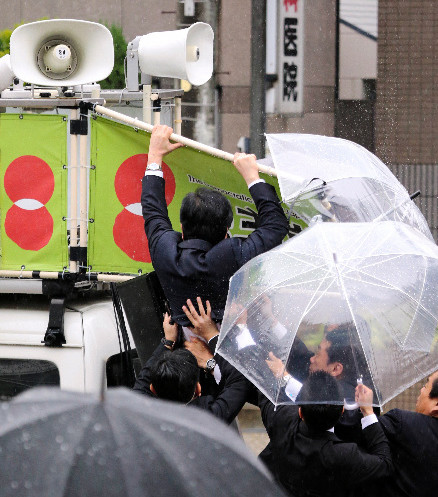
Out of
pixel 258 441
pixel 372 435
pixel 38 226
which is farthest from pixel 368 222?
pixel 258 441

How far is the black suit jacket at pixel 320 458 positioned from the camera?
3.22 m

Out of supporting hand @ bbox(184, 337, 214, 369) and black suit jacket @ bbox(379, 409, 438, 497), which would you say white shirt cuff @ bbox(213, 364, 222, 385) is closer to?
supporting hand @ bbox(184, 337, 214, 369)

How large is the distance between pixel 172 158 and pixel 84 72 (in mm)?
662

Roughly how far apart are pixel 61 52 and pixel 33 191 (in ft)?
2.15

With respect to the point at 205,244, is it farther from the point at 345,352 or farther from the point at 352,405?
→ the point at 352,405

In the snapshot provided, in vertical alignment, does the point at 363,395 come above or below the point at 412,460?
above

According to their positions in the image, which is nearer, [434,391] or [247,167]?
[434,391]

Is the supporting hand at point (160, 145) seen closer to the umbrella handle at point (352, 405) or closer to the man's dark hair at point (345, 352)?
the man's dark hair at point (345, 352)

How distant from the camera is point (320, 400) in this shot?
3.18 meters

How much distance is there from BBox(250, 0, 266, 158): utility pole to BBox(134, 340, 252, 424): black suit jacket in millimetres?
6397

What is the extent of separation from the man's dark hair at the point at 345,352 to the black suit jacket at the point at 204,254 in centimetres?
49

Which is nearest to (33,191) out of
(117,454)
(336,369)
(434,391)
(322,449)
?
(336,369)

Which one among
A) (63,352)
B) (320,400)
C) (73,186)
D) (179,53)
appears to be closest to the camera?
Answer: (320,400)

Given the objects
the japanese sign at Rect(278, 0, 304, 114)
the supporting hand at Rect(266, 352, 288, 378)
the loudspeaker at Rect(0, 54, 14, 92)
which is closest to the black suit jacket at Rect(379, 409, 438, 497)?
the supporting hand at Rect(266, 352, 288, 378)
